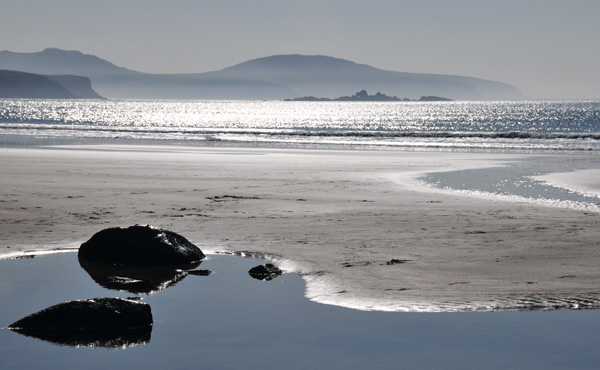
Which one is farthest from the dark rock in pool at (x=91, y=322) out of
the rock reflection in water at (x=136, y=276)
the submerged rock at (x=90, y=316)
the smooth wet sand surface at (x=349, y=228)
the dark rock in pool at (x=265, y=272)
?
the dark rock in pool at (x=265, y=272)

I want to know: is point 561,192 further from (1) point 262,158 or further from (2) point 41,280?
(1) point 262,158

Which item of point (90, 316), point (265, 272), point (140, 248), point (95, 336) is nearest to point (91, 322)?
point (90, 316)

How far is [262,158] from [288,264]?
23.2 metres

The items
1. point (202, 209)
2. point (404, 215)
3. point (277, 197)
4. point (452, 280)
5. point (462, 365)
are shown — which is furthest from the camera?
point (277, 197)

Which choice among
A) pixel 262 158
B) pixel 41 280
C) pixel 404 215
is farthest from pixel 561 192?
pixel 262 158

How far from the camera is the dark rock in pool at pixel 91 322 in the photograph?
7.14 meters

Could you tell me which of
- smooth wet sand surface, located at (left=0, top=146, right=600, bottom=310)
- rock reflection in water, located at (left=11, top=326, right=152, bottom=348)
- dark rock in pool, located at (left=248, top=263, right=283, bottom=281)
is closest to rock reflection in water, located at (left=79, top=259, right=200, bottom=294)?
dark rock in pool, located at (left=248, top=263, right=283, bottom=281)

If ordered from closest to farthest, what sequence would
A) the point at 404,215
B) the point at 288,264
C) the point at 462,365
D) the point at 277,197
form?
the point at 462,365, the point at 288,264, the point at 404,215, the point at 277,197

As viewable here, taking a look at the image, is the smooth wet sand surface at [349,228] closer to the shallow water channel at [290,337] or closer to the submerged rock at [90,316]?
the shallow water channel at [290,337]

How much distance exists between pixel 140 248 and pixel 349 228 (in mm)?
3994

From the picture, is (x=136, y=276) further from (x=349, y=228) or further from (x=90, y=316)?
(x=349, y=228)

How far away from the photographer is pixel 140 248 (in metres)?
10.6

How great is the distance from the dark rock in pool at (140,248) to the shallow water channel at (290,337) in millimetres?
1548

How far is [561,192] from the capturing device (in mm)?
19578
